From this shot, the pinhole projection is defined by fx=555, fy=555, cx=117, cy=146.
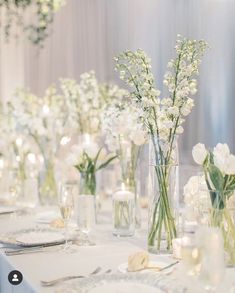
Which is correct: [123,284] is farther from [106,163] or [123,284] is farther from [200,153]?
[106,163]

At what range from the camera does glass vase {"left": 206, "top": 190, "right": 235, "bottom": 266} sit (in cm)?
142

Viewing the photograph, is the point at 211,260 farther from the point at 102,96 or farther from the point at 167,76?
the point at 102,96

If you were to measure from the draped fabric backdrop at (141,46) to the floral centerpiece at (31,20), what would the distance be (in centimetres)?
9

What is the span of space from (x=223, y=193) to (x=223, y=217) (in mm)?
62

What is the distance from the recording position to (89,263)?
1524mm

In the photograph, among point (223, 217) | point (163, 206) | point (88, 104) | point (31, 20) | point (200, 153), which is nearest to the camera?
point (223, 217)

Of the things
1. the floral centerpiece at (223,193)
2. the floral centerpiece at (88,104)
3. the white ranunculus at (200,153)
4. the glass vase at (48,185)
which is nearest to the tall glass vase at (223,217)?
the floral centerpiece at (223,193)

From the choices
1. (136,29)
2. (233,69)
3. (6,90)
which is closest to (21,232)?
(233,69)

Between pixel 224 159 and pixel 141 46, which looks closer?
pixel 224 159

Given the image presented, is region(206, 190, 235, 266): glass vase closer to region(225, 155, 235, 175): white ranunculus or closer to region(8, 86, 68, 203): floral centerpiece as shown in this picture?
region(225, 155, 235, 175): white ranunculus

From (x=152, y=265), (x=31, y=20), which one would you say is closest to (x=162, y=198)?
(x=152, y=265)

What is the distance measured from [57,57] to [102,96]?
4.98 feet

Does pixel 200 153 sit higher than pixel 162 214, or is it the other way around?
pixel 200 153

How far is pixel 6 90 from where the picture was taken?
4.39 metres
